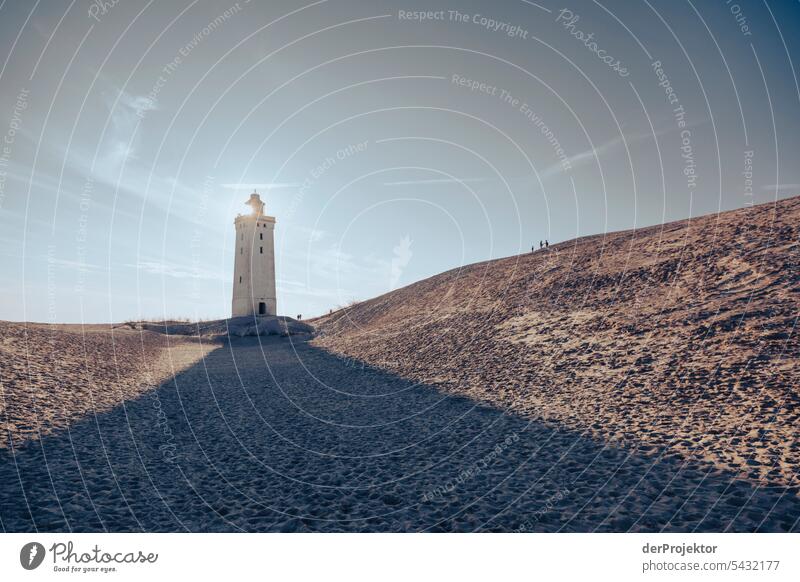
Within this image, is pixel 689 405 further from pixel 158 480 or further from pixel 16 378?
pixel 16 378

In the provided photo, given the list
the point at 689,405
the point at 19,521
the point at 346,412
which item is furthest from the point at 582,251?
the point at 19,521

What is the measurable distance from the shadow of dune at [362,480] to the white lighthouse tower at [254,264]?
40646 millimetres

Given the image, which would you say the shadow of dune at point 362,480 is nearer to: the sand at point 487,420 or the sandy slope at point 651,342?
the sand at point 487,420

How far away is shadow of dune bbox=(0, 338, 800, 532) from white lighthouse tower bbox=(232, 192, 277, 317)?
4065 cm

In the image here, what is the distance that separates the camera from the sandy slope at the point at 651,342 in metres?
7.46

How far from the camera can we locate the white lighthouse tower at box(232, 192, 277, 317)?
163ft

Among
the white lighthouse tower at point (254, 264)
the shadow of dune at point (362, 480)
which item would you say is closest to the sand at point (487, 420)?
the shadow of dune at point (362, 480)

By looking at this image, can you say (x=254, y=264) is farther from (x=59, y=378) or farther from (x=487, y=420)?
(x=487, y=420)

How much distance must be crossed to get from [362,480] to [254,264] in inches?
1857

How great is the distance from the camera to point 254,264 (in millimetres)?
49906

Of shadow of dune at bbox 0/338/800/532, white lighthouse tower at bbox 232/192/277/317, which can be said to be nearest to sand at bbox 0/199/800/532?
shadow of dune at bbox 0/338/800/532

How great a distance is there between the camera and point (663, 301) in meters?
13.7

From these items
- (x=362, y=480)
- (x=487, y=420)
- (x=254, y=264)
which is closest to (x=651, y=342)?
(x=487, y=420)

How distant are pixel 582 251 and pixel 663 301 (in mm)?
9232
